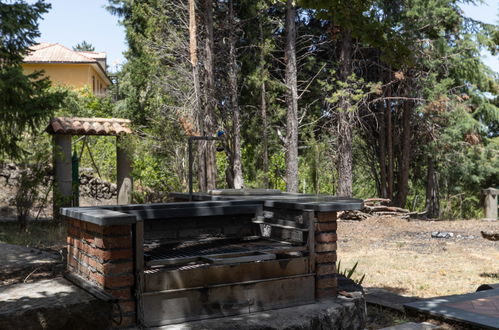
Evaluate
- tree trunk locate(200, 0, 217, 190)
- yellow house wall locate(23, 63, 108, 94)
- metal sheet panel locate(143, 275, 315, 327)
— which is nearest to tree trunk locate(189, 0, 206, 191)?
tree trunk locate(200, 0, 217, 190)

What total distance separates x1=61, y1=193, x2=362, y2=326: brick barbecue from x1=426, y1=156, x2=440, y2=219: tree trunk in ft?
41.5

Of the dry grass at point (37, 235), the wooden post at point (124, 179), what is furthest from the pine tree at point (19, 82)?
the wooden post at point (124, 179)

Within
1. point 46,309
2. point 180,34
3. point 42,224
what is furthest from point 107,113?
point 46,309

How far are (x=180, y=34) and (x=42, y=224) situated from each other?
6732mm

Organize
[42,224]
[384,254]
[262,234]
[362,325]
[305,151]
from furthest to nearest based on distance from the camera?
[305,151] → [42,224] → [384,254] → [262,234] → [362,325]

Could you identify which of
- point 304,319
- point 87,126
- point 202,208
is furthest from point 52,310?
point 87,126

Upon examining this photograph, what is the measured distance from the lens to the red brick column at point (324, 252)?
4.59m

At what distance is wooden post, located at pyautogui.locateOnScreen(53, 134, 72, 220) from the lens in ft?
38.3

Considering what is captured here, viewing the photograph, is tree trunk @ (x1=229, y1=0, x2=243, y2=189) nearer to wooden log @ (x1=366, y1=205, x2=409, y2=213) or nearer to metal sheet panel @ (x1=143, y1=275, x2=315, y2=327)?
wooden log @ (x1=366, y1=205, x2=409, y2=213)

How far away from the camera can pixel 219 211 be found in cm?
481

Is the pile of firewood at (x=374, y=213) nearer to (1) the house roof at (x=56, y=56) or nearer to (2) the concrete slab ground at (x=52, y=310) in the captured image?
(2) the concrete slab ground at (x=52, y=310)

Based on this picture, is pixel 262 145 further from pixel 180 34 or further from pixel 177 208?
pixel 177 208

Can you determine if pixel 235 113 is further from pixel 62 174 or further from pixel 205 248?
pixel 205 248

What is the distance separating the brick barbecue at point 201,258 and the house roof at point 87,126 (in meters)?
7.52
